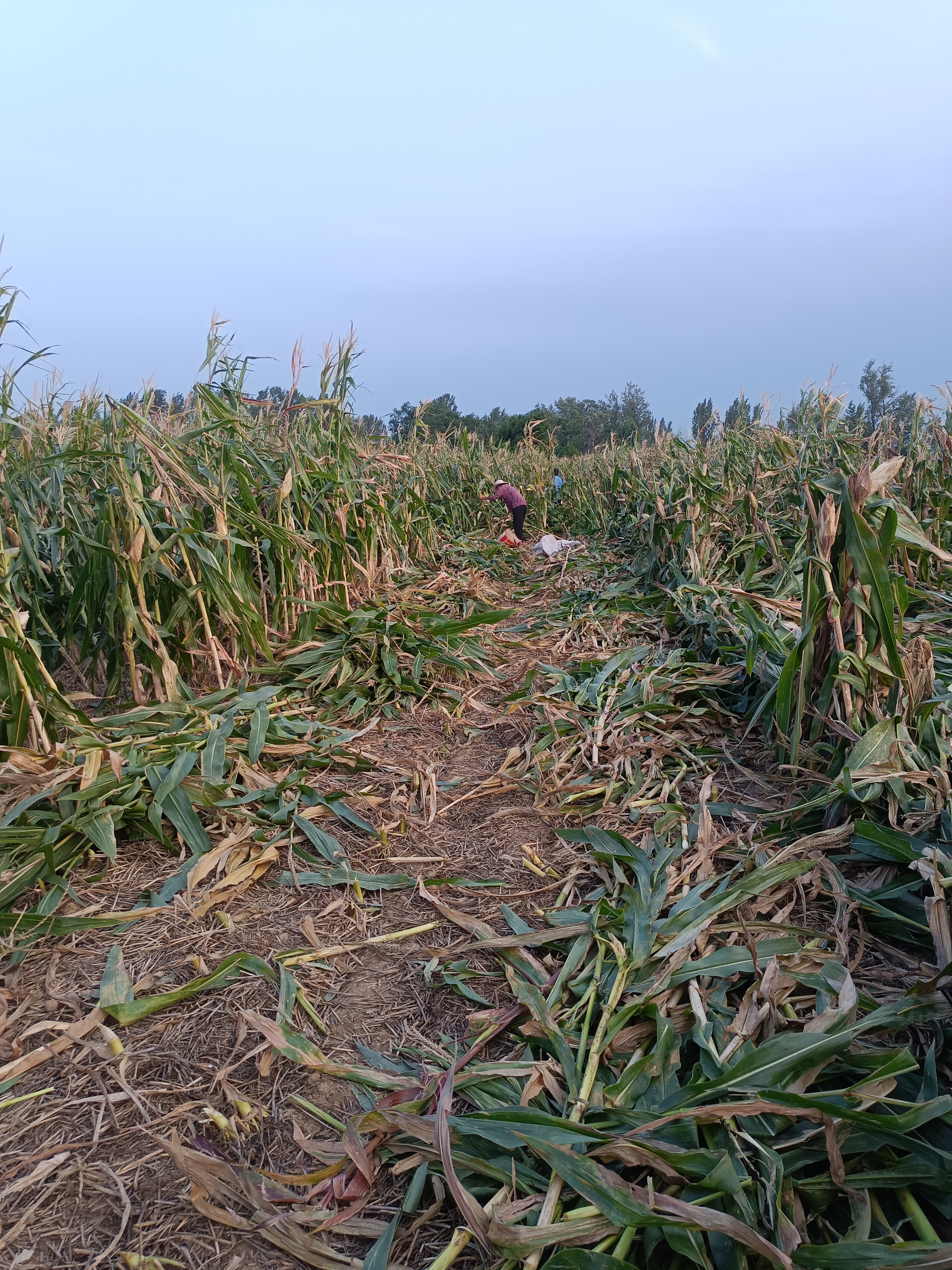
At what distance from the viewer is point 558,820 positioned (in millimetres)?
2422

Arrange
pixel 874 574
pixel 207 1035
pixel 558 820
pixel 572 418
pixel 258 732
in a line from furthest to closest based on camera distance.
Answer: pixel 572 418 < pixel 258 732 < pixel 558 820 < pixel 874 574 < pixel 207 1035

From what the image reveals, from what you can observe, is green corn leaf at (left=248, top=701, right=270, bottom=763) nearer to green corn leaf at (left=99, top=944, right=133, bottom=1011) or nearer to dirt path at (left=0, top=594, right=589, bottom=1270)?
dirt path at (left=0, top=594, right=589, bottom=1270)

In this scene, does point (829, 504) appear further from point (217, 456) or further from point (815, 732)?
point (217, 456)

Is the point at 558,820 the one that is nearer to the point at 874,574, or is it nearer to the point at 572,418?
the point at 874,574

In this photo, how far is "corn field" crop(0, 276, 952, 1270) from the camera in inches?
43.9

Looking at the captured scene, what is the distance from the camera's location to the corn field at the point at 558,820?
1.12m

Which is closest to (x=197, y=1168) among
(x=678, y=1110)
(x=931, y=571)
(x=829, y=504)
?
(x=678, y=1110)

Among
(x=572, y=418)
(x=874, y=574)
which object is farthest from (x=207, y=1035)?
(x=572, y=418)

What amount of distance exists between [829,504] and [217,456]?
2.60 meters

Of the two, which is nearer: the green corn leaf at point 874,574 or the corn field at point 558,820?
Answer: the corn field at point 558,820

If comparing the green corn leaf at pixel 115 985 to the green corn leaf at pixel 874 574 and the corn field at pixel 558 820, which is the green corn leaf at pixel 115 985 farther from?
the green corn leaf at pixel 874 574

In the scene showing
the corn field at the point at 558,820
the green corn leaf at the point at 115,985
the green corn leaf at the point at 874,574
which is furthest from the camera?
the green corn leaf at the point at 874,574

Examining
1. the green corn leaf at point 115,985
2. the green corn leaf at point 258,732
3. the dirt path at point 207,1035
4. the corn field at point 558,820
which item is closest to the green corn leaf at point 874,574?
the corn field at point 558,820

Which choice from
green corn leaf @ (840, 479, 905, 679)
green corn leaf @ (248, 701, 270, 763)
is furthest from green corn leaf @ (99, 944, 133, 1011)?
green corn leaf @ (840, 479, 905, 679)
